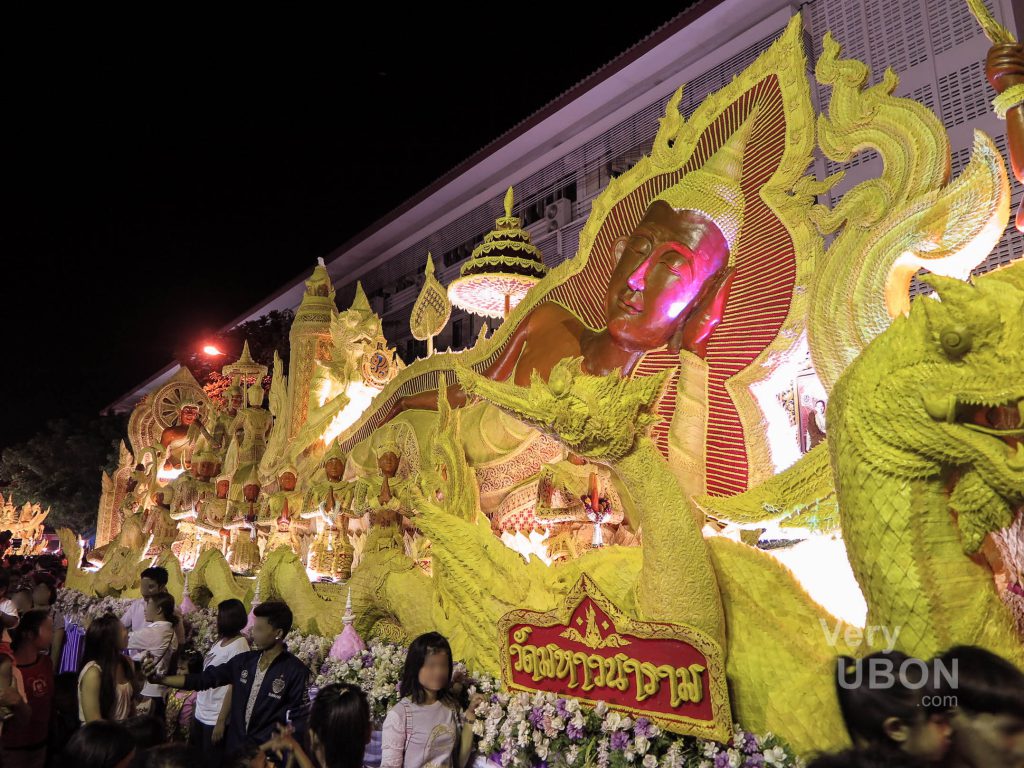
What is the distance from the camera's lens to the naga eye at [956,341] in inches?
83.1

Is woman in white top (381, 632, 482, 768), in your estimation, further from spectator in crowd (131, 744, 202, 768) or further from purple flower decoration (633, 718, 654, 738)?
spectator in crowd (131, 744, 202, 768)

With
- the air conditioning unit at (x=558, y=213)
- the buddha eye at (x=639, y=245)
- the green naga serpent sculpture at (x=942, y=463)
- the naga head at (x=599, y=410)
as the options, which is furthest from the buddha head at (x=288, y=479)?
the green naga serpent sculpture at (x=942, y=463)

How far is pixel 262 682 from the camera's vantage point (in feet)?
9.26

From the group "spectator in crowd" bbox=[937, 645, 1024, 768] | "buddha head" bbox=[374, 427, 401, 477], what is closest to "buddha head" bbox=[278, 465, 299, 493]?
"buddha head" bbox=[374, 427, 401, 477]

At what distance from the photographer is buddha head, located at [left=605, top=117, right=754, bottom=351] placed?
159 inches

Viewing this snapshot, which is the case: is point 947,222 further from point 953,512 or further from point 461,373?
point 461,373

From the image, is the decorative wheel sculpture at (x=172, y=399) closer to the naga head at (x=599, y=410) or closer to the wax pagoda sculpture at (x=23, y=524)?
the wax pagoda sculpture at (x=23, y=524)

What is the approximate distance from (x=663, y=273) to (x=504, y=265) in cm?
192

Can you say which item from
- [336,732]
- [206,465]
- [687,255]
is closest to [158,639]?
[336,732]

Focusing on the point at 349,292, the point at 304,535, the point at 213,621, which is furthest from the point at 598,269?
the point at 349,292

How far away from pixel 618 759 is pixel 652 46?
253 inches

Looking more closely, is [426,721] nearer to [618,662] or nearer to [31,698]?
[618,662]

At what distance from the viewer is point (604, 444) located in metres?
2.88

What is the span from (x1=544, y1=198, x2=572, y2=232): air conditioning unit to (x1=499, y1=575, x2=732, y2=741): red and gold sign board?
251 inches
